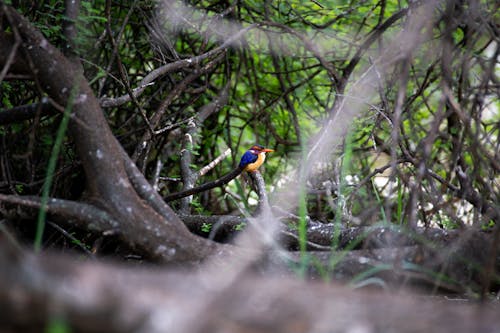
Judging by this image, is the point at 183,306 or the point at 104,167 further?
the point at 104,167

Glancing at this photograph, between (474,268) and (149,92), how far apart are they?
131 inches

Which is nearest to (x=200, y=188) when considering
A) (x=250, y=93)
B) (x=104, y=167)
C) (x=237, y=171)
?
(x=237, y=171)

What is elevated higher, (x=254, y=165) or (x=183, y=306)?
(x=254, y=165)

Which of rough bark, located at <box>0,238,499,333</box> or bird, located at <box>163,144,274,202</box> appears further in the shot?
bird, located at <box>163,144,274,202</box>

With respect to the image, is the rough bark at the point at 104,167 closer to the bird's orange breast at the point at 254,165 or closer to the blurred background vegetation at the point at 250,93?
the blurred background vegetation at the point at 250,93

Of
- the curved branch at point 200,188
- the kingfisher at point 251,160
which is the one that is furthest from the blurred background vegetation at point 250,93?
the kingfisher at point 251,160

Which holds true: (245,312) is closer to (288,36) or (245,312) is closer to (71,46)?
(71,46)

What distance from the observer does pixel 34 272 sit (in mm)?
1518

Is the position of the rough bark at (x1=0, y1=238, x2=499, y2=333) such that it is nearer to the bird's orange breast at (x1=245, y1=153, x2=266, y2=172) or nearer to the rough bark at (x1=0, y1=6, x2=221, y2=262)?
the rough bark at (x1=0, y1=6, x2=221, y2=262)

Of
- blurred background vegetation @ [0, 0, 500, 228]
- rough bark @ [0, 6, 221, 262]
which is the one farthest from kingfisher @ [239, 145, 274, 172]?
rough bark @ [0, 6, 221, 262]

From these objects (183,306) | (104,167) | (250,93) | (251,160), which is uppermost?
(250,93)

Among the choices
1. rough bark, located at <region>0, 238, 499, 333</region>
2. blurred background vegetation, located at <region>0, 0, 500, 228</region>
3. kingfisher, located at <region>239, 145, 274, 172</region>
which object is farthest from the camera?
kingfisher, located at <region>239, 145, 274, 172</region>

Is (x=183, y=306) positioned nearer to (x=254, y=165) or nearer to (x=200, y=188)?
(x=200, y=188)

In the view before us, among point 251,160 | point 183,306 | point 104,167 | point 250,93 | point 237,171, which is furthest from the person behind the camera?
point 250,93
